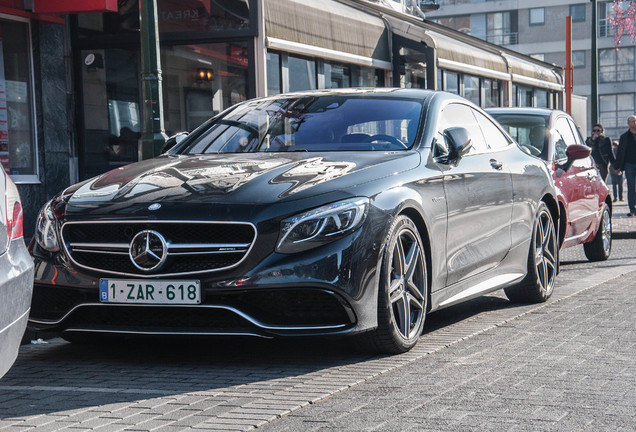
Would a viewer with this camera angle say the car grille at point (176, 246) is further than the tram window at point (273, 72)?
No

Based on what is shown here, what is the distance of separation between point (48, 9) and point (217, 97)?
346 centimetres

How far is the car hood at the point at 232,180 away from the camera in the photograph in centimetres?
551

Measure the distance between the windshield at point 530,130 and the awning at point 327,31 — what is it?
5615 mm

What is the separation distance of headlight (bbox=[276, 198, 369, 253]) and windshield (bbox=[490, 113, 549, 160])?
18.1 feet

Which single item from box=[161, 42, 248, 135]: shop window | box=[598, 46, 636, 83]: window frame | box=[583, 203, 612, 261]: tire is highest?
box=[598, 46, 636, 83]: window frame

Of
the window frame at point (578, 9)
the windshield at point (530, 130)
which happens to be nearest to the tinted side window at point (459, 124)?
the windshield at point (530, 130)

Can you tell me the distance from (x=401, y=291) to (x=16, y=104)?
10.0 m

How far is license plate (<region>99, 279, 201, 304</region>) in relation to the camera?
5.38 metres

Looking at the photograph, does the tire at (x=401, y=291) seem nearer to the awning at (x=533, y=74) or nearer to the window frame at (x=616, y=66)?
the awning at (x=533, y=74)

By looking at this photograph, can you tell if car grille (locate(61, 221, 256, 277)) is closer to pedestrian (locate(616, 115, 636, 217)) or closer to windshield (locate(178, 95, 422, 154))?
windshield (locate(178, 95, 422, 154))

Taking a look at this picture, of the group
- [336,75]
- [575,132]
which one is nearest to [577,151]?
[575,132]

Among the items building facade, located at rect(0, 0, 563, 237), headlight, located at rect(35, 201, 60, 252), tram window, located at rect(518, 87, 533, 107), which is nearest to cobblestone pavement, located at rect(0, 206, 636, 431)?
headlight, located at rect(35, 201, 60, 252)

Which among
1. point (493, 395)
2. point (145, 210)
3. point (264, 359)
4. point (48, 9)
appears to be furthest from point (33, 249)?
point (48, 9)

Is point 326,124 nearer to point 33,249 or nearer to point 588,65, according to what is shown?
point 33,249
